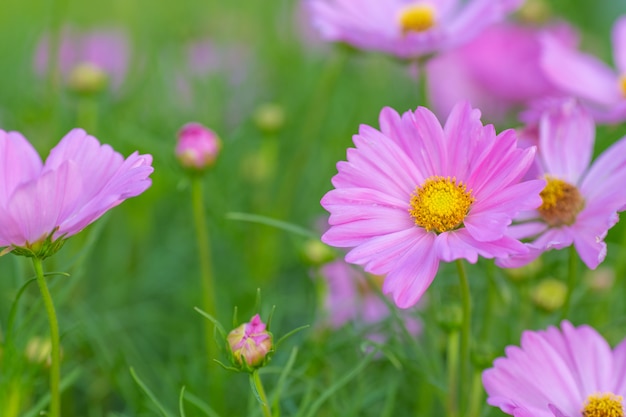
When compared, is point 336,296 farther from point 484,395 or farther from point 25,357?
point 25,357

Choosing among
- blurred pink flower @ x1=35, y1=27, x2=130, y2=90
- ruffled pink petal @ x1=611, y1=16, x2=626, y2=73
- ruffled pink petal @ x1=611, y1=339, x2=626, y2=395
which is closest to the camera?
ruffled pink petal @ x1=611, y1=339, x2=626, y2=395

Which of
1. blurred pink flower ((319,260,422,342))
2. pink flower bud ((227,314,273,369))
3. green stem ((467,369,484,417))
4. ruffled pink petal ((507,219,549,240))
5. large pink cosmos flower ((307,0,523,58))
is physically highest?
large pink cosmos flower ((307,0,523,58))

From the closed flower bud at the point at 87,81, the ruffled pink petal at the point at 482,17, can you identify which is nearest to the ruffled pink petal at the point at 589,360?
the ruffled pink petal at the point at 482,17

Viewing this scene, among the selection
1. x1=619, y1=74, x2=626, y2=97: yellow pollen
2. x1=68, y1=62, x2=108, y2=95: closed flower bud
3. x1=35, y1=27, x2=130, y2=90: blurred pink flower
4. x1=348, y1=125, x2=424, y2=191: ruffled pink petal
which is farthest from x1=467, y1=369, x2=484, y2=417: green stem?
x1=35, y1=27, x2=130, y2=90: blurred pink flower

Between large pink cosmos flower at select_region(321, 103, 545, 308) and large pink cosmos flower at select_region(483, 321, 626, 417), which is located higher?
large pink cosmos flower at select_region(321, 103, 545, 308)

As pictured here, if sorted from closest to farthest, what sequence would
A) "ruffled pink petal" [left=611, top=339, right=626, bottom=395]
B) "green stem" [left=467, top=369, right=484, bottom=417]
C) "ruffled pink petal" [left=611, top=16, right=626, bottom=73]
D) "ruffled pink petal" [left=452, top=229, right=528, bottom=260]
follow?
"ruffled pink petal" [left=452, top=229, right=528, bottom=260] < "ruffled pink petal" [left=611, top=339, right=626, bottom=395] < "green stem" [left=467, top=369, right=484, bottom=417] < "ruffled pink petal" [left=611, top=16, right=626, bottom=73]

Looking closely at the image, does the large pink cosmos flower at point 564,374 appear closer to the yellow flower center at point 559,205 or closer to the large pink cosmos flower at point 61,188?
the yellow flower center at point 559,205

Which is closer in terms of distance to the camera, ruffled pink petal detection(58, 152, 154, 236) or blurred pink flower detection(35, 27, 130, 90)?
ruffled pink petal detection(58, 152, 154, 236)

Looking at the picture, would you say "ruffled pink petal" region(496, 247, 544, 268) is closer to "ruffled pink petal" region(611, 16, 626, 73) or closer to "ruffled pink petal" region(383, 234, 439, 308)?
"ruffled pink petal" region(383, 234, 439, 308)
